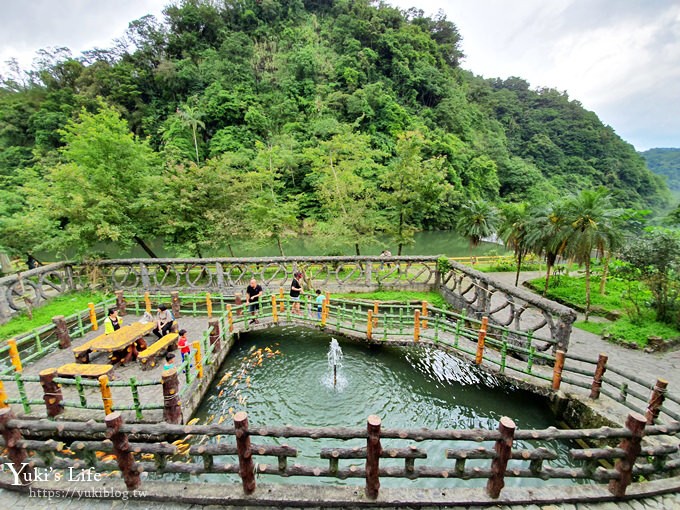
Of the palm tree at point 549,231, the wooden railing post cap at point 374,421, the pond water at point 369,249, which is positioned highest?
the palm tree at point 549,231

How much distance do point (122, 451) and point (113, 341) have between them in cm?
488

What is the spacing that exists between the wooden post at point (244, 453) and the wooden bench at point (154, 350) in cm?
494

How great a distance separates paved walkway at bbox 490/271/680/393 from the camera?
7.68 metres

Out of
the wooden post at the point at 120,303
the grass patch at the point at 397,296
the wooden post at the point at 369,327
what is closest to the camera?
the wooden post at the point at 369,327

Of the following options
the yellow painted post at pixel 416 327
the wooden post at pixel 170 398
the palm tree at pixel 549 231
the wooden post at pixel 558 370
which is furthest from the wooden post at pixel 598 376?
the wooden post at pixel 170 398

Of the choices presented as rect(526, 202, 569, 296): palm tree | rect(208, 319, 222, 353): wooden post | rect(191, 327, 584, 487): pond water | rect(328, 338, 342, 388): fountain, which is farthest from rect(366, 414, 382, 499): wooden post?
rect(526, 202, 569, 296): palm tree

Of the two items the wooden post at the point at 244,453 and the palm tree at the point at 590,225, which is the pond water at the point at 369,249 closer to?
the palm tree at the point at 590,225

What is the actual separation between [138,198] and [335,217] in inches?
399

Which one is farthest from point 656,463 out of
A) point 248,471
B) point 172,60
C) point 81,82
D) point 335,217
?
point 172,60

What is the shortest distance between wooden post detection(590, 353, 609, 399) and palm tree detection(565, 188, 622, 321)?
6.10 m

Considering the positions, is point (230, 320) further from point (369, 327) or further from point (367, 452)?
point (367, 452)

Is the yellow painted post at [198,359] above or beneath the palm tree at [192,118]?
beneath

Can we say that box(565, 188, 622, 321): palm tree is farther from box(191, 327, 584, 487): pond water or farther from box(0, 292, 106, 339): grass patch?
box(0, 292, 106, 339): grass patch

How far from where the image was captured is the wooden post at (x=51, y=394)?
5.83 m
